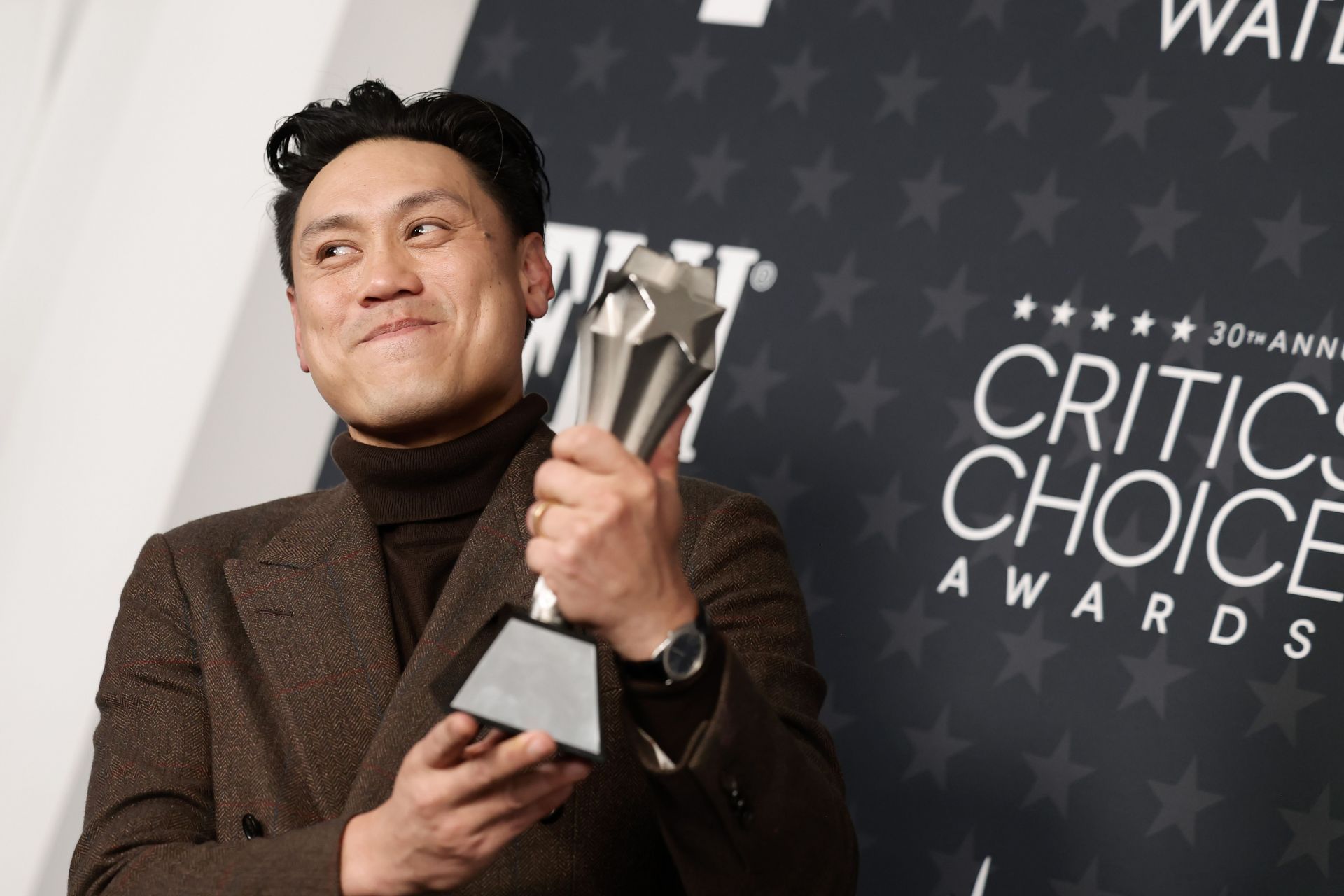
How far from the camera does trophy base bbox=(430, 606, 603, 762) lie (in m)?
0.92

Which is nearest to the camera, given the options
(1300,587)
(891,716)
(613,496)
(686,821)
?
(613,496)

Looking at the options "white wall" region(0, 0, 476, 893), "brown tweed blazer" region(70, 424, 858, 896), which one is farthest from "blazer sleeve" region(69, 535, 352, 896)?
"white wall" region(0, 0, 476, 893)

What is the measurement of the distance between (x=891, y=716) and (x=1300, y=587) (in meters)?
0.59

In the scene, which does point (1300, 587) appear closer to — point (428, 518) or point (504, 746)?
point (428, 518)

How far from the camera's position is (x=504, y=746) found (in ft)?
3.03

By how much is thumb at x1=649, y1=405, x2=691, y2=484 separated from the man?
0.72 feet

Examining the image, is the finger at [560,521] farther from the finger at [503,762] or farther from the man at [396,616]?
the man at [396,616]

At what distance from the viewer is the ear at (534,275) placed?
1671 millimetres

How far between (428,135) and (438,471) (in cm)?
44

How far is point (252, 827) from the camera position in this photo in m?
1.41

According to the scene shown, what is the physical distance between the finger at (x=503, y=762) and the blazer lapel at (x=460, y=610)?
37cm

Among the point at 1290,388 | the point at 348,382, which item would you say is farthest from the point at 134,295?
the point at 1290,388

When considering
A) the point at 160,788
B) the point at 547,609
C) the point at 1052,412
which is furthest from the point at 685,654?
the point at 1052,412

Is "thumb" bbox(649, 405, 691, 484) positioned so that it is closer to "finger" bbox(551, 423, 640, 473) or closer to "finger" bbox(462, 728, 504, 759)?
"finger" bbox(551, 423, 640, 473)
